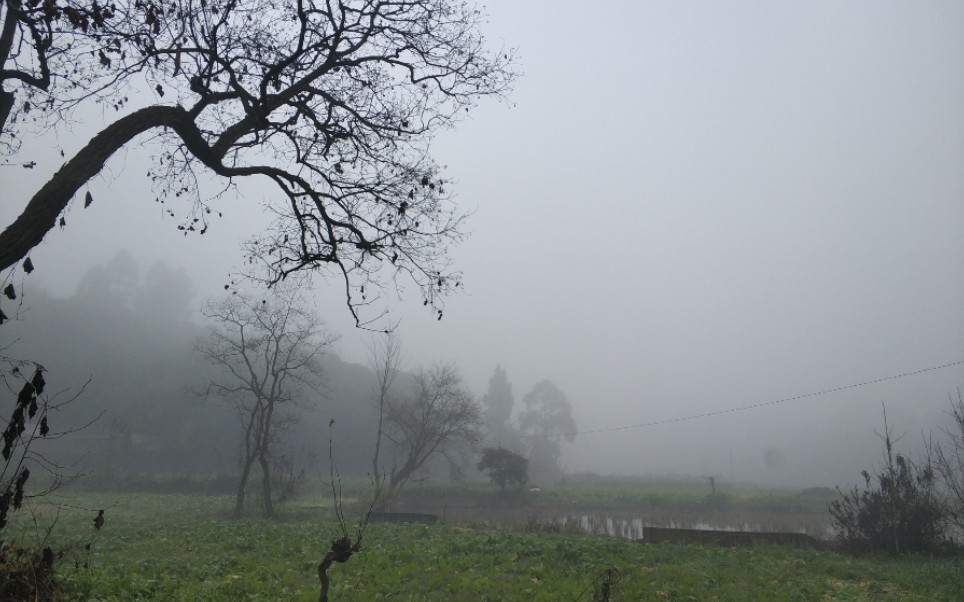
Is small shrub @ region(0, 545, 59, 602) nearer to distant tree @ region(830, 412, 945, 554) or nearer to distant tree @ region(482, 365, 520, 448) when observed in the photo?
distant tree @ region(830, 412, 945, 554)

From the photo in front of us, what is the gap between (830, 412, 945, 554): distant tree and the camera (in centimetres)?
1800

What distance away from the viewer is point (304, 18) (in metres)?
7.26

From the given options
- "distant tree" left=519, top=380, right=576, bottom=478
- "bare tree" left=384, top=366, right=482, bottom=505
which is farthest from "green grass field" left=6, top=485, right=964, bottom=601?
"distant tree" left=519, top=380, right=576, bottom=478

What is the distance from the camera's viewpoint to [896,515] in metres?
18.3

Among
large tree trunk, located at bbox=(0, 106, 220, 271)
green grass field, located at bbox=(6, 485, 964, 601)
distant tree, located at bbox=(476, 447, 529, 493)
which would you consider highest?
large tree trunk, located at bbox=(0, 106, 220, 271)

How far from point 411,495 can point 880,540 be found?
29.8 metres

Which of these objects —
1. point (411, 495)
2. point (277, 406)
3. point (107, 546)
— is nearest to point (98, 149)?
point (107, 546)

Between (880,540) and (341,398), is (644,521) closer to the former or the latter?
(880,540)

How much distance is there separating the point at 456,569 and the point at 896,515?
15134 millimetres

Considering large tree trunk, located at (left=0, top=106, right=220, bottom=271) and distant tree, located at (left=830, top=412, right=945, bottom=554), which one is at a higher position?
large tree trunk, located at (left=0, top=106, right=220, bottom=271)

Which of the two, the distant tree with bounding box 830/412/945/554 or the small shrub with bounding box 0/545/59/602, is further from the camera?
the distant tree with bounding box 830/412/945/554

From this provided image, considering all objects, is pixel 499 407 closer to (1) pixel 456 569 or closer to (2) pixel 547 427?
(2) pixel 547 427

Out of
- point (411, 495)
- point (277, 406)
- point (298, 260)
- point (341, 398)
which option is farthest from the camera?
point (341, 398)

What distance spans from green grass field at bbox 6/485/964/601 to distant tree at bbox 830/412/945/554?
→ 1.14 m
